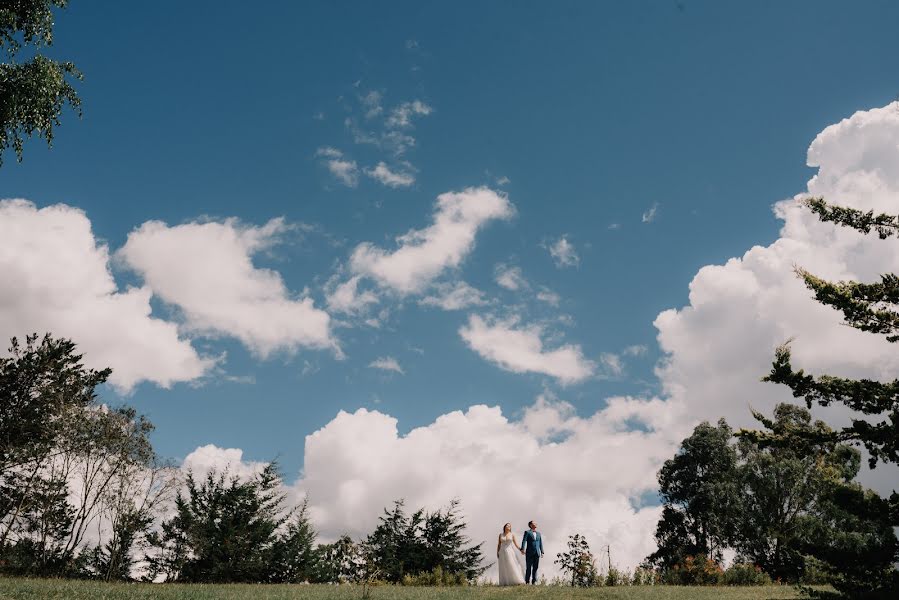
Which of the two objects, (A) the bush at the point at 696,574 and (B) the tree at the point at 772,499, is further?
(B) the tree at the point at 772,499

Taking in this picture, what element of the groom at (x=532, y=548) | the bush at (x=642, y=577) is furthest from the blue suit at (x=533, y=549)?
the bush at (x=642, y=577)

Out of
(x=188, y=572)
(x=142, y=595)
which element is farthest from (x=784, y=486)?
(x=142, y=595)

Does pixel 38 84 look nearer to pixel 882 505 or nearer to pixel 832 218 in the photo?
pixel 832 218

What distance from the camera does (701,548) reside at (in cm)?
5797

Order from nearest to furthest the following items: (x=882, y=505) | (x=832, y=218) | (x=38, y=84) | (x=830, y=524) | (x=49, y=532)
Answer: (x=882, y=505)
(x=38, y=84)
(x=832, y=218)
(x=49, y=532)
(x=830, y=524)

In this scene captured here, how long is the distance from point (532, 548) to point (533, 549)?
0.18 feet

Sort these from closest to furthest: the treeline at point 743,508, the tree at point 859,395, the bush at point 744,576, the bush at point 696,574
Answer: the tree at point 859,395, the bush at point 744,576, the bush at point 696,574, the treeline at point 743,508

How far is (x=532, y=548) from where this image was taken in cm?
2388

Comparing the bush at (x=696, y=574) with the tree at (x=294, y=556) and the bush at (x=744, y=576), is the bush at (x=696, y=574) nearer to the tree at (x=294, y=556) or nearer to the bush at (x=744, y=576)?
the bush at (x=744, y=576)

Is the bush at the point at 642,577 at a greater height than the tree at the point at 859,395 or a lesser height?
lesser

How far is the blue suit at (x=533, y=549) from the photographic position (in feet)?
78.3

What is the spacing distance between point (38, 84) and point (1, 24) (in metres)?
2.21

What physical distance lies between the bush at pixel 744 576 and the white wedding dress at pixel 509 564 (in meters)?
13.1

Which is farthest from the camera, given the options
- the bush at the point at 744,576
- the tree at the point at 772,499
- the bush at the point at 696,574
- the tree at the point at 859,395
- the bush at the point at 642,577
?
the tree at the point at 772,499
